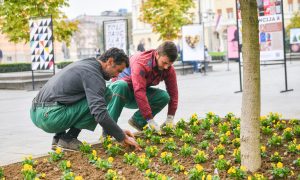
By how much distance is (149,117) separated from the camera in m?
5.85

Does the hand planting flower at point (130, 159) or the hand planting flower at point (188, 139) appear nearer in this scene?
the hand planting flower at point (130, 159)

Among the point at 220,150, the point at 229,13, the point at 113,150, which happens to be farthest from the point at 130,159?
the point at 229,13

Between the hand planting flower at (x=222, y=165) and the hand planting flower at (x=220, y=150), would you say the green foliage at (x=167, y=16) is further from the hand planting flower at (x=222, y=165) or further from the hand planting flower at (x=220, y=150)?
the hand planting flower at (x=222, y=165)

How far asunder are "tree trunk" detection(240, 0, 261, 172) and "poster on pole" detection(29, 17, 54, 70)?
13.3 metres

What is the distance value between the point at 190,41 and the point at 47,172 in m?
17.9

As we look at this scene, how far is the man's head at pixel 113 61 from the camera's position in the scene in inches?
197

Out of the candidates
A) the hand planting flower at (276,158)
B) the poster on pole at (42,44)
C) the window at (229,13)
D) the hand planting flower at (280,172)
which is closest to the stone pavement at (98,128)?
the hand planting flower at (276,158)

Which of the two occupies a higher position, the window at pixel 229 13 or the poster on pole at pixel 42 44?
the window at pixel 229 13

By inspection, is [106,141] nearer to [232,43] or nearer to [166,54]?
[166,54]

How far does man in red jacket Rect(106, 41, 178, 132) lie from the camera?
5746mm

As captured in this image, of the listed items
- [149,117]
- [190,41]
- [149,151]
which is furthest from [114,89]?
[190,41]

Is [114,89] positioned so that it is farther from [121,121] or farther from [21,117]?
[21,117]

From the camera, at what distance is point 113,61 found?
5.03m

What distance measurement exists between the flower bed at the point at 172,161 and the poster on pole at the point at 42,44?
11.7m
